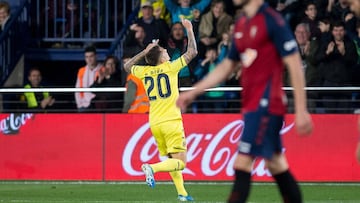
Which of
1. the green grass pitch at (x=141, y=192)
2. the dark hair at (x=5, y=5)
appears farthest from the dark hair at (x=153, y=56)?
the dark hair at (x=5, y=5)

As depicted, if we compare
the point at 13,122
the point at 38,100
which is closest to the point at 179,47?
the point at 38,100

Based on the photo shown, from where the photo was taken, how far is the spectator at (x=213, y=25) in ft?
67.4

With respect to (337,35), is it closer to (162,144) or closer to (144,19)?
(144,19)

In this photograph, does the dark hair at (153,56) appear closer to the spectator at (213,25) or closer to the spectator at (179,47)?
the spectator at (179,47)

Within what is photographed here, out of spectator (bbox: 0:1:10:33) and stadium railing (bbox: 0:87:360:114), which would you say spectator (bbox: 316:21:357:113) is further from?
spectator (bbox: 0:1:10:33)

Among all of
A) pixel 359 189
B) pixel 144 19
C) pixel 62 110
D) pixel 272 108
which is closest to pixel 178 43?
pixel 144 19

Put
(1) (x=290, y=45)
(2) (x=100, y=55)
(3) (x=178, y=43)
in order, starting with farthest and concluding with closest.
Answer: (2) (x=100, y=55), (3) (x=178, y=43), (1) (x=290, y=45)

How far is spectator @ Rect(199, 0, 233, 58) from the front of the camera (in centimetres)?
2053

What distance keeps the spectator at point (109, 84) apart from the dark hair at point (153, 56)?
15.3ft

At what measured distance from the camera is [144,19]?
20.9m

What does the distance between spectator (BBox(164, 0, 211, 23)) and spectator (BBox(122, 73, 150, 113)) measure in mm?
2091

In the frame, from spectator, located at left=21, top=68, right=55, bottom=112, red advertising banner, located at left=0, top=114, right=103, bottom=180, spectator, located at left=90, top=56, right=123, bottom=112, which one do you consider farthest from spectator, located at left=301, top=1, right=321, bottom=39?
spectator, located at left=21, top=68, right=55, bottom=112

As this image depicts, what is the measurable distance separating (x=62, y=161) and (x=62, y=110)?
3.13ft

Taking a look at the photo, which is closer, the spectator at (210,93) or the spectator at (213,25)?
the spectator at (210,93)
